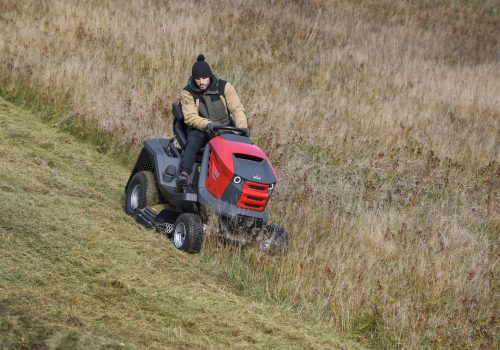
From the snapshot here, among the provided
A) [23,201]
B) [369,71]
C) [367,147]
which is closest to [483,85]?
[369,71]

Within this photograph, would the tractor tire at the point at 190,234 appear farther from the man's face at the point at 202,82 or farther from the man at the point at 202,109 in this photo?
the man's face at the point at 202,82

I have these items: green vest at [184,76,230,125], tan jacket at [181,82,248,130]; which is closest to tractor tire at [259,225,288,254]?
tan jacket at [181,82,248,130]

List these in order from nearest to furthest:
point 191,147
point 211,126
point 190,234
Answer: point 190,234 < point 211,126 < point 191,147

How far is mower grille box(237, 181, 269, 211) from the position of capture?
20.8 ft

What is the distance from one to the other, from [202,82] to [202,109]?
258 mm

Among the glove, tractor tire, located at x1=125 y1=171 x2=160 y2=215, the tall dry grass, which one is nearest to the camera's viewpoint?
the tall dry grass

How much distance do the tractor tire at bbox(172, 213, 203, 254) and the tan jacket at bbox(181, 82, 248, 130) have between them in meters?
0.90

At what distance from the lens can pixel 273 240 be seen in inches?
256

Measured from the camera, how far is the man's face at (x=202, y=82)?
701 centimetres

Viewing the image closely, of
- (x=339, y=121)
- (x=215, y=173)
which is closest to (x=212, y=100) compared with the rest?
(x=215, y=173)

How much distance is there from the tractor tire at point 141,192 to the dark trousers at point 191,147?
1.83 ft

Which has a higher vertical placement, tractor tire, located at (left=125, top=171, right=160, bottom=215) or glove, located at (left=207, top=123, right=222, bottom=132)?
glove, located at (left=207, top=123, right=222, bottom=132)

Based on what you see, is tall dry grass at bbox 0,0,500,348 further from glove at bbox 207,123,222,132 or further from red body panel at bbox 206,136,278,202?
glove at bbox 207,123,222,132

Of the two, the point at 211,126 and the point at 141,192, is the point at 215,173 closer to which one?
the point at 211,126
